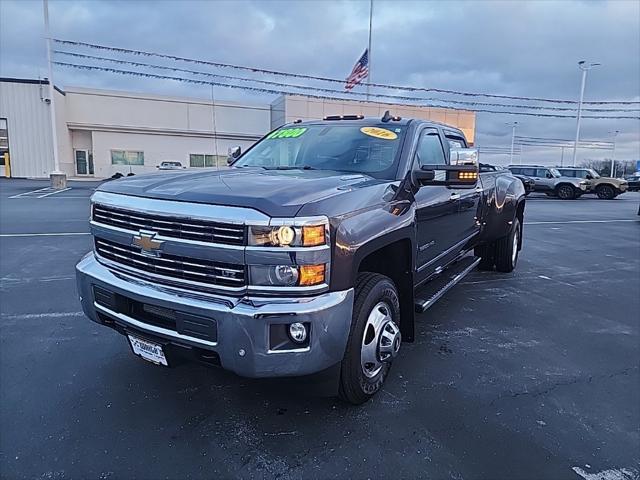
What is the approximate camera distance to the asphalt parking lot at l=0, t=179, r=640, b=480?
8.09ft

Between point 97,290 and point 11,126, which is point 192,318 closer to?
point 97,290

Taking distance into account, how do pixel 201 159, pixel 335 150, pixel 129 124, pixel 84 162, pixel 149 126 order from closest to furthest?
pixel 335 150 → pixel 129 124 → pixel 149 126 → pixel 84 162 → pixel 201 159

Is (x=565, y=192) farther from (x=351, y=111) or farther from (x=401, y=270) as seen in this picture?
(x=401, y=270)

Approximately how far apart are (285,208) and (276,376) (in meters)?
0.87

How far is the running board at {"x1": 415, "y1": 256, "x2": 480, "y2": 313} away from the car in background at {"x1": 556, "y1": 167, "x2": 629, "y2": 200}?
1039 inches

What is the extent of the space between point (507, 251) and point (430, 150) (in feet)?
10.8

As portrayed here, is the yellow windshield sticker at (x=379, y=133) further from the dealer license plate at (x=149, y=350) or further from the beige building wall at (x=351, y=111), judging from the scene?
the beige building wall at (x=351, y=111)

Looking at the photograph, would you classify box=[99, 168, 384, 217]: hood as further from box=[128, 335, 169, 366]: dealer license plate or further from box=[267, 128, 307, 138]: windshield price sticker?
box=[267, 128, 307, 138]: windshield price sticker

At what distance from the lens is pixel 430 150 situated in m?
4.15

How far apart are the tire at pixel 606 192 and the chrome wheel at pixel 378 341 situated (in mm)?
30415

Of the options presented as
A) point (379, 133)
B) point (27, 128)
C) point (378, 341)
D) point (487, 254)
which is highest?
point (27, 128)

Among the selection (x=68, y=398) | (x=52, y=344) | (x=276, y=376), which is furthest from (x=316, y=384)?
(x=52, y=344)

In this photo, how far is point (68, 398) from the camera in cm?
305

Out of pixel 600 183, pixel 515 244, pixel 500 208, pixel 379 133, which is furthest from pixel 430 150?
pixel 600 183
